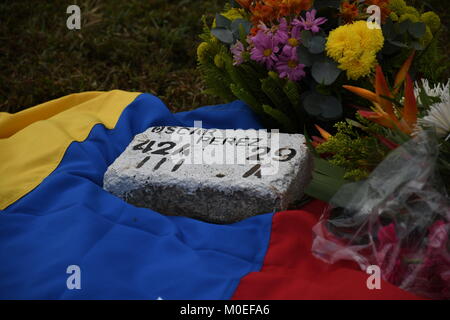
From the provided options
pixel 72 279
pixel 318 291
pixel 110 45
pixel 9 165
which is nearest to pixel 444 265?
pixel 318 291

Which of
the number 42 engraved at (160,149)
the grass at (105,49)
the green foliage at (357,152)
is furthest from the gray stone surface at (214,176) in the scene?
the grass at (105,49)

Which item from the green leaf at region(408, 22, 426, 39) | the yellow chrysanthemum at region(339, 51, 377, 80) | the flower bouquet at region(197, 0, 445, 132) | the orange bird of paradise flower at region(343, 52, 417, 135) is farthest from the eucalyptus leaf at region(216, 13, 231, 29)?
the orange bird of paradise flower at region(343, 52, 417, 135)

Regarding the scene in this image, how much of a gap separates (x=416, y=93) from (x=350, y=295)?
0.68 metres

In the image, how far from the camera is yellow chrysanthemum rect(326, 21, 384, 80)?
5.68ft

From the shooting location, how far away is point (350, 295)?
1.18 metres

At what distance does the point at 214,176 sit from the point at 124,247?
34 centimetres

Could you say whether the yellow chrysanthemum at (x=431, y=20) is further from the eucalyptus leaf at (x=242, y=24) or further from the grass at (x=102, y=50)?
the grass at (x=102, y=50)

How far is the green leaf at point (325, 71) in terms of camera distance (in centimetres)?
179

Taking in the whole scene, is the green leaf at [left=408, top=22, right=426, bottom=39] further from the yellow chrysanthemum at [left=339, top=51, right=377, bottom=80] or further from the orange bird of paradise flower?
the orange bird of paradise flower

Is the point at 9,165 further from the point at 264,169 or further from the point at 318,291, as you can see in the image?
the point at 318,291

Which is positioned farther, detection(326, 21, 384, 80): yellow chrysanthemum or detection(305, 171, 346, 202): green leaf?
detection(326, 21, 384, 80): yellow chrysanthemum

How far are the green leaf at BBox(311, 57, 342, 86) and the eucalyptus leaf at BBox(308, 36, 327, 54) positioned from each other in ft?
0.14

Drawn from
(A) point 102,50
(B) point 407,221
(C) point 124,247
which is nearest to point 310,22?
(B) point 407,221

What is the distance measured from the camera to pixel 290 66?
190 cm
